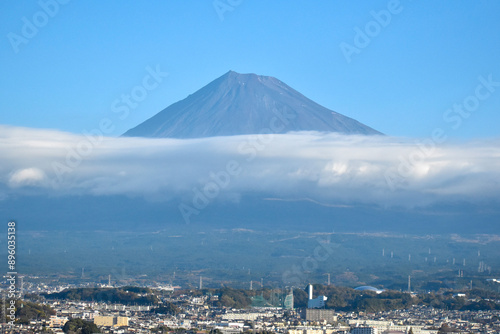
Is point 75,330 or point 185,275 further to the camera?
point 185,275

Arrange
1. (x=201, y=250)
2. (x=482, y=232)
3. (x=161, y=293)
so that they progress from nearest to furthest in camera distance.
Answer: (x=161, y=293) → (x=201, y=250) → (x=482, y=232)

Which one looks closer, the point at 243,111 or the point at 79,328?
the point at 79,328

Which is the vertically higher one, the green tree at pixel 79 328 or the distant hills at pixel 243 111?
the distant hills at pixel 243 111

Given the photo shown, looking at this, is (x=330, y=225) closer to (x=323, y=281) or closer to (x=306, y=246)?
(x=306, y=246)

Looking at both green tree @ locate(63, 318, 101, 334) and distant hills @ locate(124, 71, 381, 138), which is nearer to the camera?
green tree @ locate(63, 318, 101, 334)

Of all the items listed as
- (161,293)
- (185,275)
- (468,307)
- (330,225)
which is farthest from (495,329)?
(330,225)

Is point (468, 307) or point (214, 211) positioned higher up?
point (214, 211)

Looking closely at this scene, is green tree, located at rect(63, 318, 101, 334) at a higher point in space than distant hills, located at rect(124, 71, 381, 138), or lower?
lower

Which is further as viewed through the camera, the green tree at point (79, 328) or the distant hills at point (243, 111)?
the distant hills at point (243, 111)
